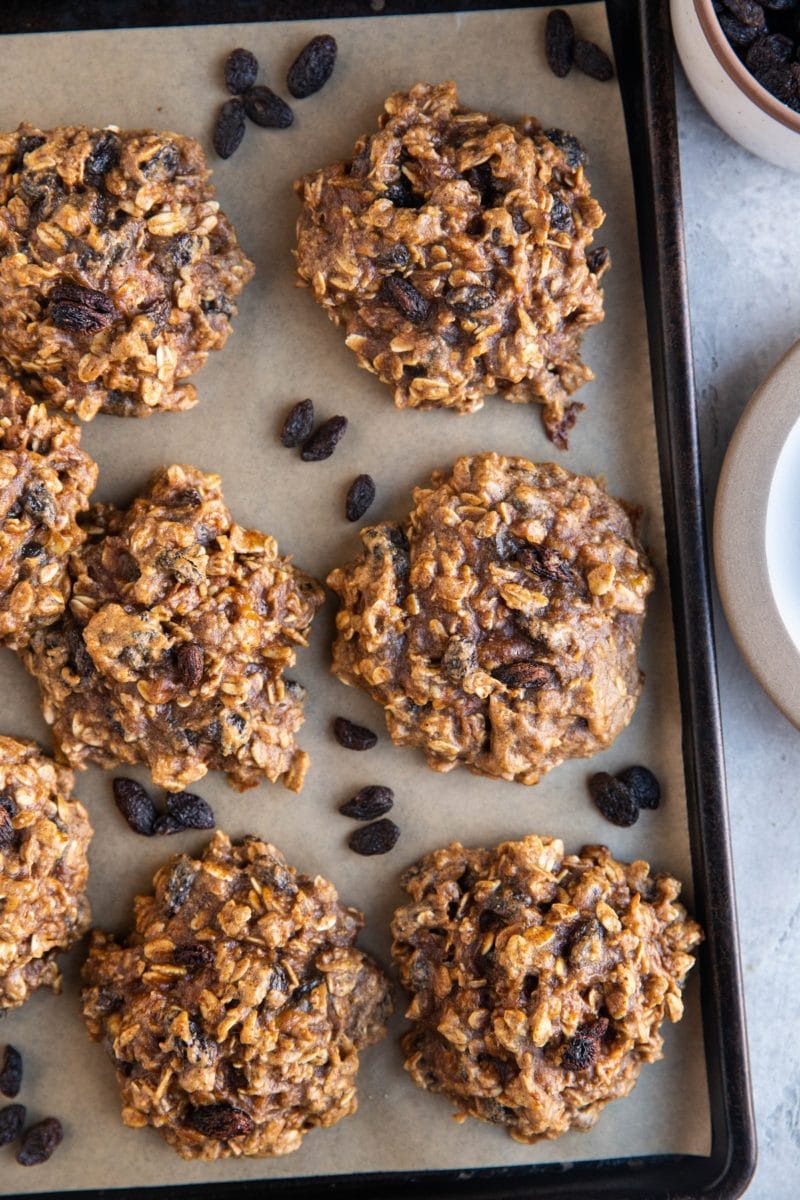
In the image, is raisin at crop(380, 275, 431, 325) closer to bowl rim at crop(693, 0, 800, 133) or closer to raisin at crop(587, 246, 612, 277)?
raisin at crop(587, 246, 612, 277)

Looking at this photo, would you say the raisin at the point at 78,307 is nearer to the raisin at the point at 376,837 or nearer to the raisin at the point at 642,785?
the raisin at the point at 376,837

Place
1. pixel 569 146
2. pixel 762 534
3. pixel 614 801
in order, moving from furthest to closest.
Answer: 1. pixel 614 801
2. pixel 569 146
3. pixel 762 534

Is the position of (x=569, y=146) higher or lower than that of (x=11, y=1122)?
higher

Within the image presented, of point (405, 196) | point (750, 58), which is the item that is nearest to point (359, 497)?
point (405, 196)

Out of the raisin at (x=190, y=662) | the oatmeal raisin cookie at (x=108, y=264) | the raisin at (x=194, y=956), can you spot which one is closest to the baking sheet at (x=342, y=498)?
the oatmeal raisin cookie at (x=108, y=264)

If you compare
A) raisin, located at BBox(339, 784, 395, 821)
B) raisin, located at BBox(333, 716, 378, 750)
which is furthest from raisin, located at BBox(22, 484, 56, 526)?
raisin, located at BBox(339, 784, 395, 821)

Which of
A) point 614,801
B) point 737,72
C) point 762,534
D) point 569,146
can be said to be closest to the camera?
point 737,72

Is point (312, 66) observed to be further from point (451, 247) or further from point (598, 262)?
point (598, 262)
